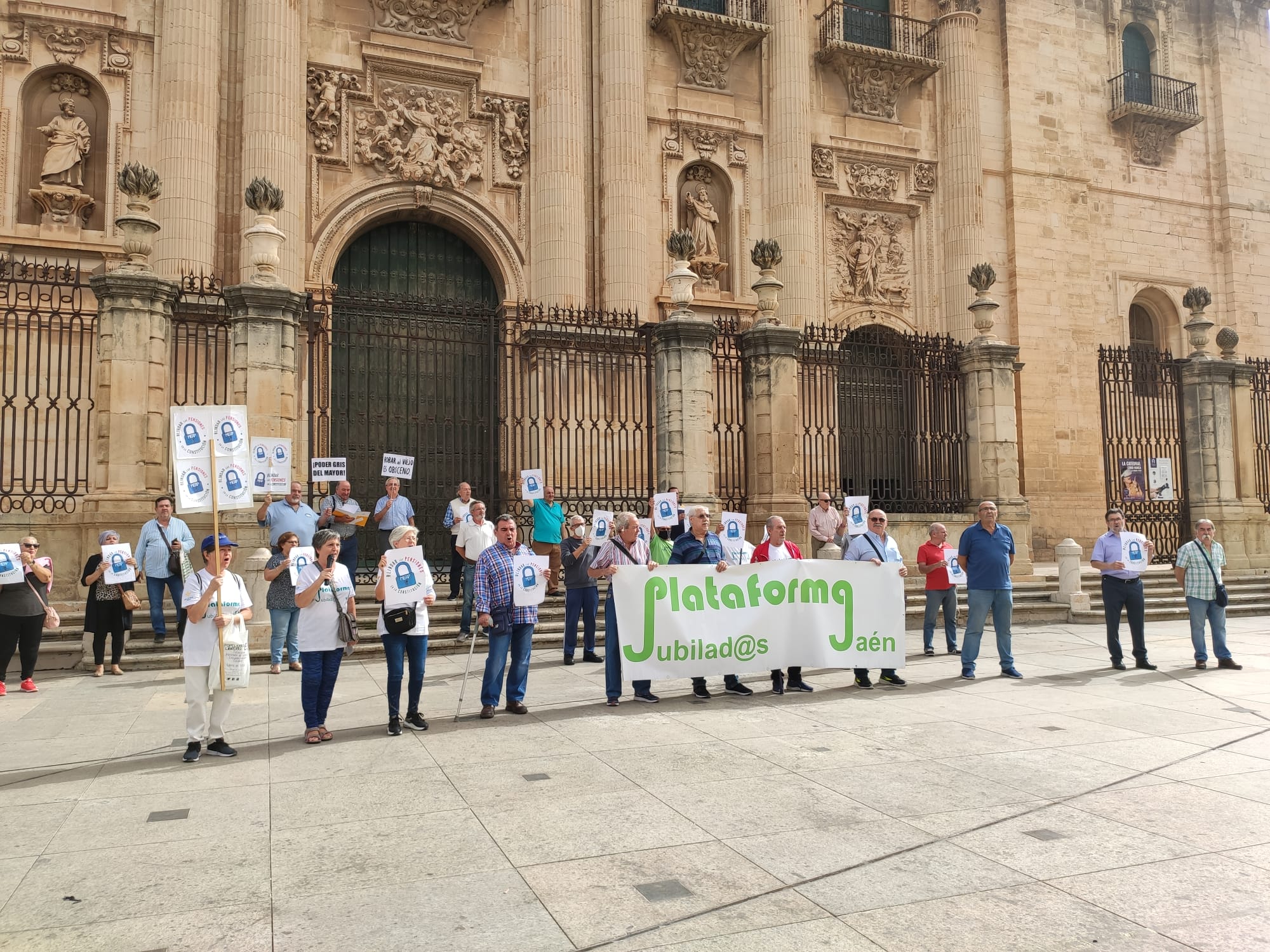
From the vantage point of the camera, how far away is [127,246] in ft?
42.1

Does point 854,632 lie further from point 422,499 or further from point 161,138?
point 161,138

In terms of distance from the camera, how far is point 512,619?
27.5ft

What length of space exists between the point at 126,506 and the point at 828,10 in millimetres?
19695

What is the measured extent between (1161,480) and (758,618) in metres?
14.8

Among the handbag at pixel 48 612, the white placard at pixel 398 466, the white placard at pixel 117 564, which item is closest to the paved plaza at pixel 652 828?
the handbag at pixel 48 612

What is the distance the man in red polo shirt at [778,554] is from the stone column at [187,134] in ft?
39.7

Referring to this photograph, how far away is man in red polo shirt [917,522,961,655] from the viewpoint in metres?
12.5

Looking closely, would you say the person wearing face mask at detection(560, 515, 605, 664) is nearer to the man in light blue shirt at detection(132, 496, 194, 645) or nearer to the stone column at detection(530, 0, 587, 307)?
the man in light blue shirt at detection(132, 496, 194, 645)

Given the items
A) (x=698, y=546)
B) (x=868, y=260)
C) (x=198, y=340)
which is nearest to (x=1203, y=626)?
(x=698, y=546)

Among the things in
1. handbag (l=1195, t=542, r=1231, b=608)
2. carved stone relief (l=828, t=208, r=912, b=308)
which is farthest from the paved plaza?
carved stone relief (l=828, t=208, r=912, b=308)

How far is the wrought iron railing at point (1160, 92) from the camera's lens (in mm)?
27062

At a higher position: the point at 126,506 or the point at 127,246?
the point at 127,246

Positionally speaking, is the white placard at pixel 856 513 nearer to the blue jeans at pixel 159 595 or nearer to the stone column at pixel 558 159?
the stone column at pixel 558 159

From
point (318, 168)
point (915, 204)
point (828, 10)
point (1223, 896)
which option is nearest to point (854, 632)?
point (1223, 896)
